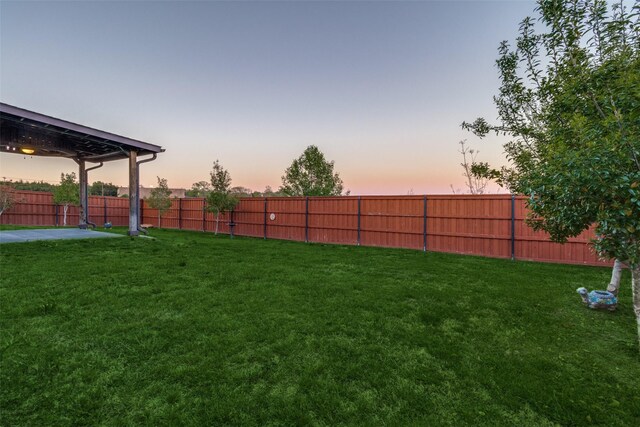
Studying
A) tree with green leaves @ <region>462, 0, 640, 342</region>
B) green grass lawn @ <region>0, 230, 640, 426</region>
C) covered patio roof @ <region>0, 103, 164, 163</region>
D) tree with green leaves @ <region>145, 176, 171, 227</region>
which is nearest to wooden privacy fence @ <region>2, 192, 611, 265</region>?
tree with green leaves @ <region>145, 176, 171, 227</region>

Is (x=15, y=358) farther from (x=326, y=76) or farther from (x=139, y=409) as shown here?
(x=326, y=76)

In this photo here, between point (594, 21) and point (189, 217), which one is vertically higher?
point (594, 21)

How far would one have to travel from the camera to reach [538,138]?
15.3 feet

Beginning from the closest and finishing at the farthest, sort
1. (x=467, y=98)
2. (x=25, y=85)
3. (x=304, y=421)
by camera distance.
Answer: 1. (x=304, y=421)
2. (x=25, y=85)
3. (x=467, y=98)

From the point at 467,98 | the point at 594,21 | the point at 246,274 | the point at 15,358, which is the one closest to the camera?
the point at 15,358

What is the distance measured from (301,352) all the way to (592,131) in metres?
3.09

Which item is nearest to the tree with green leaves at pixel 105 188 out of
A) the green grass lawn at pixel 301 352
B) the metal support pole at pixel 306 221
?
the metal support pole at pixel 306 221

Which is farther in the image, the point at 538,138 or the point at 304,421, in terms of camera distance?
the point at 538,138

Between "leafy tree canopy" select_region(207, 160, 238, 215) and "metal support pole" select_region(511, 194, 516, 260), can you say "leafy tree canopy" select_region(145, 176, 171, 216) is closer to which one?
"leafy tree canopy" select_region(207, 160, 238, 215)

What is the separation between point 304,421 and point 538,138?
5484 millimetres

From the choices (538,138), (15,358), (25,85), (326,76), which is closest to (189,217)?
(25,85)

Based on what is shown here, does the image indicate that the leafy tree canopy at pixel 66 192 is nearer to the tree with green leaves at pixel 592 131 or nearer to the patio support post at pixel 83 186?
the patio support post at pixel 83 186

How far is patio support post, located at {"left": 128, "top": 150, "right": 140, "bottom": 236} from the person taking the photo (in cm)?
885

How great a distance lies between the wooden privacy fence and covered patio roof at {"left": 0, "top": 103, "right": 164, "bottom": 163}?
5.68 m
